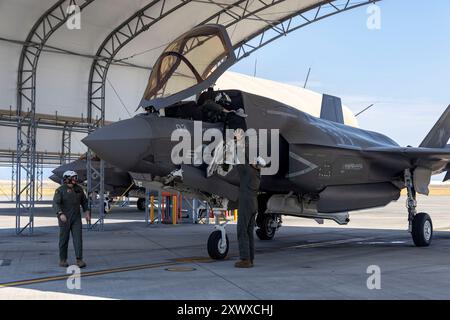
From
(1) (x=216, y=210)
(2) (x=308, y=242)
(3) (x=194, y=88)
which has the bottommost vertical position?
(2) (x=308, y=242)

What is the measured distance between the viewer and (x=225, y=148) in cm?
835

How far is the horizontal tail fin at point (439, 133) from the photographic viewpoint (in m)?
13.7

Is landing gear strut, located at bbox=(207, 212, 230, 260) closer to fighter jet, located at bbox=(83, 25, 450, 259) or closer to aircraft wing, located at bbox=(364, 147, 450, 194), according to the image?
fighter jet, located at bbox=(83, 25, 450, 259)

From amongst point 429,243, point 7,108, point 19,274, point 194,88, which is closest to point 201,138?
point 194,88

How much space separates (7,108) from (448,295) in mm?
20773

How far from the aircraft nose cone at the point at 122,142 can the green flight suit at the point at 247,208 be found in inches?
62.4

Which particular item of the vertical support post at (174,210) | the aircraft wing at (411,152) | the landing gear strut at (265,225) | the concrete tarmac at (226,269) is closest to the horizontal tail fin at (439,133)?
the concrete tarmac at (226,269)

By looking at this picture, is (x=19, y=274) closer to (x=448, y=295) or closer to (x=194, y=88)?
(x=194, y=88)

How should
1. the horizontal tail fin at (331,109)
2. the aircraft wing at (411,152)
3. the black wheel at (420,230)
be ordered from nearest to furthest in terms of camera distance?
the aircraft wing at (411,152), the black wheel at (420,230), the horizontal tail fin at (331,109)

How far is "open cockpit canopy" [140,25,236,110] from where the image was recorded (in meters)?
8.23

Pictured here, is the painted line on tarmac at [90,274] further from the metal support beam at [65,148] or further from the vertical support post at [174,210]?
the metal support beam at [65,148]

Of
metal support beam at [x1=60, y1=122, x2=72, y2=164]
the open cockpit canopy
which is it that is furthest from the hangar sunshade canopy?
the open cockpit canopy

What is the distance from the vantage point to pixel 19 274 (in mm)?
7109

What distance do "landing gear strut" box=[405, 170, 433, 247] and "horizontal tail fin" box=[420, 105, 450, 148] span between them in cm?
286
